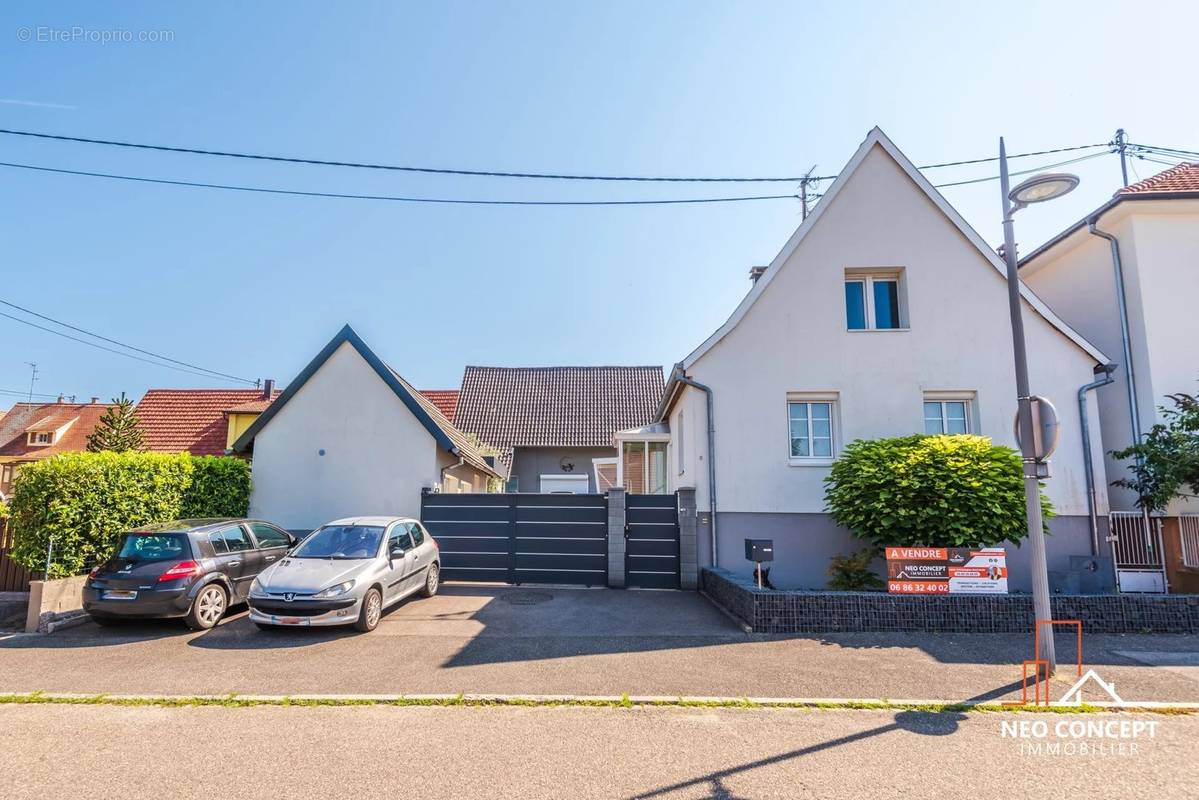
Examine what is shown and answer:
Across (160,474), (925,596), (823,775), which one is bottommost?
(823,775)

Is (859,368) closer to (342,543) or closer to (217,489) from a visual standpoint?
(342,543)

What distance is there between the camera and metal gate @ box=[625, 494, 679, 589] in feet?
39.0

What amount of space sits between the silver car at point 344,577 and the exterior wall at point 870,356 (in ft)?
18.6

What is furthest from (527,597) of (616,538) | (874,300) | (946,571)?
(874,300)

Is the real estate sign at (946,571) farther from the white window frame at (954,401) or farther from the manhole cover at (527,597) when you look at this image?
the manhole cover at (527,597)

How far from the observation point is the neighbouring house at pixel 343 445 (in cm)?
1333

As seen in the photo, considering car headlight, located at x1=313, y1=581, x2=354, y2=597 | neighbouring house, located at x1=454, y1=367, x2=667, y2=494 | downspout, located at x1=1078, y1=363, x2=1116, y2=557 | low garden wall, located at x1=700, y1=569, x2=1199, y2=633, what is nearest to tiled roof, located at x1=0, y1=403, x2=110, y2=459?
neighbouring house, located at x1=454, y1=367, x2=667, y2=494

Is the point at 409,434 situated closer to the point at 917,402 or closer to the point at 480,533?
the point at 480,533

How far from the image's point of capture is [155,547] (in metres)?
8.60

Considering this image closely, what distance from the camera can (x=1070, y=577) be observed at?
10891mm

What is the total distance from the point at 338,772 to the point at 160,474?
28.6 ft

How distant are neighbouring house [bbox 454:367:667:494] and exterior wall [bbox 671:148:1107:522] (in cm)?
1185

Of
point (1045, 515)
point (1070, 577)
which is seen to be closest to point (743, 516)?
point (1045, 515)
